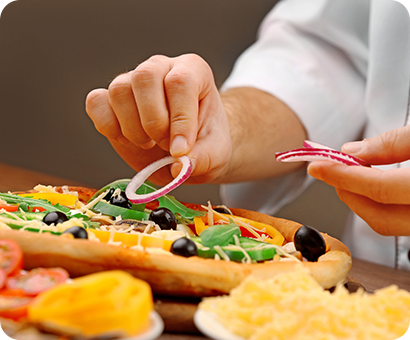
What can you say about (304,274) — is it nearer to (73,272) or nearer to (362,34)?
(73,272)

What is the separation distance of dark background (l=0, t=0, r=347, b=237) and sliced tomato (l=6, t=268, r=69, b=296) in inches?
277

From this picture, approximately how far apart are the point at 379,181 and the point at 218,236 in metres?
0.66

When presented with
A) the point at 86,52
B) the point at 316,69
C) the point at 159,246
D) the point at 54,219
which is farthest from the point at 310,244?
the point at 86,52

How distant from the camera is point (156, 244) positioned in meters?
1.19

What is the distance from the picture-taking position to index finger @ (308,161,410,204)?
1.40 metres

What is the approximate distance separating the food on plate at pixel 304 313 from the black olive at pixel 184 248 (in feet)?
0.99

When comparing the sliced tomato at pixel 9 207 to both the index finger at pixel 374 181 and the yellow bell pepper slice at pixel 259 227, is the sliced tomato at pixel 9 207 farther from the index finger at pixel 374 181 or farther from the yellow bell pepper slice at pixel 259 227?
the index finger at pixel 374 181

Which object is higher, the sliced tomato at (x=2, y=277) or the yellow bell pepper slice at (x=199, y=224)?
the sliced tomato at (x=2, y=277)

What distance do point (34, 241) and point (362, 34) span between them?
3.17m

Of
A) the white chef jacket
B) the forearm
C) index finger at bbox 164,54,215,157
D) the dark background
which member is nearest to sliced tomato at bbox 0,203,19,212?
index finger at bbox 164,54,215,157

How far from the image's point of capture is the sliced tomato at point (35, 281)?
2.58 ft

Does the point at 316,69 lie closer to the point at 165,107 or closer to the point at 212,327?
the point at 165,107

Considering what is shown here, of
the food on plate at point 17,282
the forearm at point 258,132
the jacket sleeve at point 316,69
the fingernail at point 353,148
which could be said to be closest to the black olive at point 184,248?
the food on plate at point 17,282

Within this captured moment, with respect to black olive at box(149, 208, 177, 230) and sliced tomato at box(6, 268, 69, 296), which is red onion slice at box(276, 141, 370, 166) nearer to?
black olive at box(149, 208, 177, 230)
